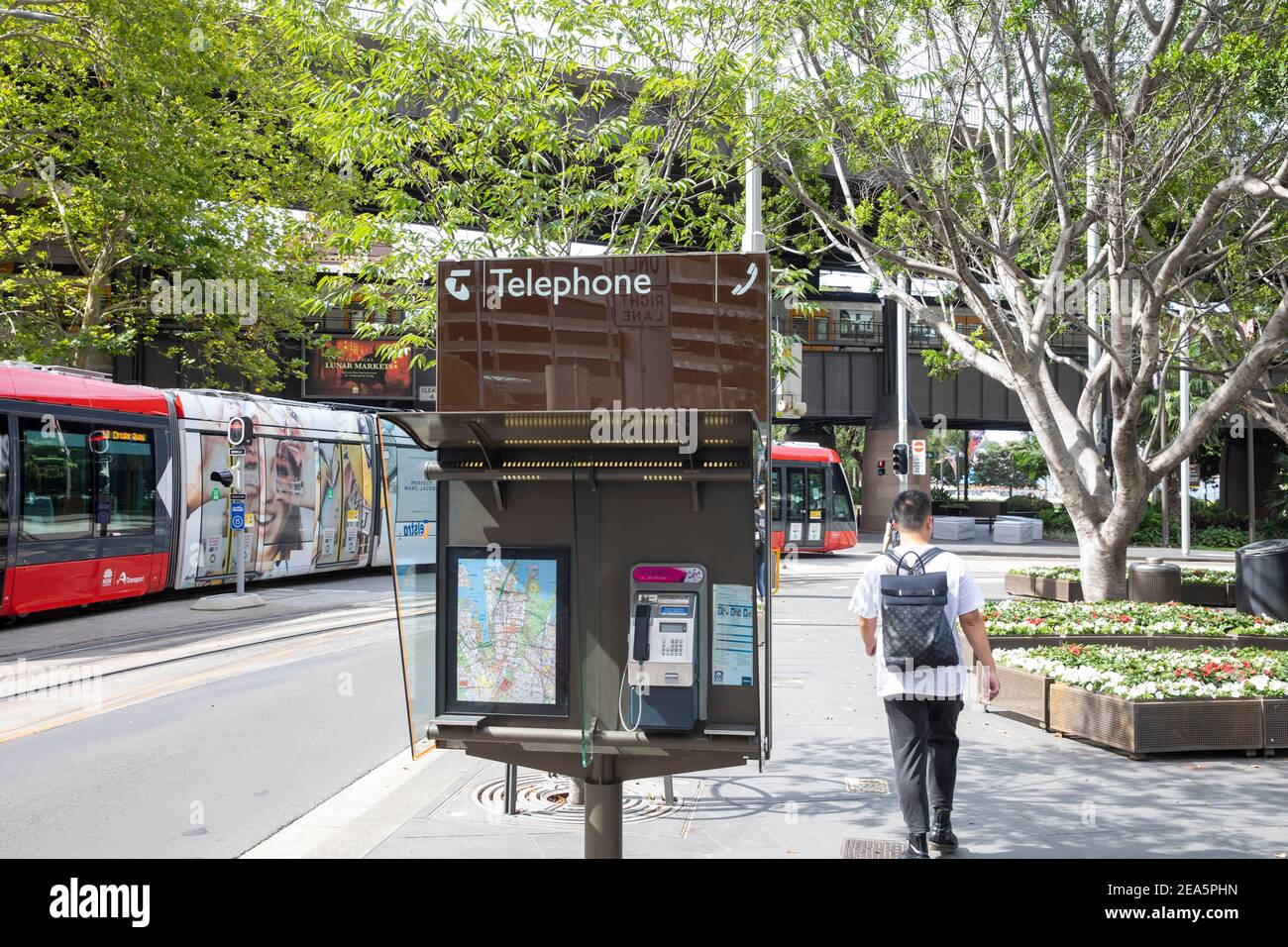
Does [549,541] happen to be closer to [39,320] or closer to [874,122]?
[874,122]

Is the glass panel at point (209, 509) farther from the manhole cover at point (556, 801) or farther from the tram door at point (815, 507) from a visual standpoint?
the tram door at point (815, 507)

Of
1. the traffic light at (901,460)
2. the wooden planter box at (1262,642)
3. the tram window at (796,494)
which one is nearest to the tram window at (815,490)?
the tram window at (796,494)

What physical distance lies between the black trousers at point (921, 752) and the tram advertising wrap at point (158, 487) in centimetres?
639

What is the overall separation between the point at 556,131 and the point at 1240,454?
49231 millimetres

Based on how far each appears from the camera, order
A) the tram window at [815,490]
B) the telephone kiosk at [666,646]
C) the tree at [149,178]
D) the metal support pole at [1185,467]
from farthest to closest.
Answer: the metal support pole at [1185,467] → the tram window at [815,490] → the tree at [149,178] → the telephone kiosk at [666,646]

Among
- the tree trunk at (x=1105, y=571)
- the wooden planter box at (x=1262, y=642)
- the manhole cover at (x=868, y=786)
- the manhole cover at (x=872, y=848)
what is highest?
the tree trunk at (x=1105, y=571)

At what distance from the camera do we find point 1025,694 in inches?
326

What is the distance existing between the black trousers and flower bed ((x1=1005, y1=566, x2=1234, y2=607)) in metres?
13.5

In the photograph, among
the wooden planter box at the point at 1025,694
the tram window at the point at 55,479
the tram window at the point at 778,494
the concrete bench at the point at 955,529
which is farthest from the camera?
the concrete bench at the point at 955,529

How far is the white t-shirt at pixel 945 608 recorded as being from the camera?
16.3ft

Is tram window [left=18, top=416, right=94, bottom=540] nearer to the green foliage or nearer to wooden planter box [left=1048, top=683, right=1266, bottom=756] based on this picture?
wooden planter box [left=1048, top=683, right=1266, bottom=756]

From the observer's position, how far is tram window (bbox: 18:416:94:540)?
43.2 ft

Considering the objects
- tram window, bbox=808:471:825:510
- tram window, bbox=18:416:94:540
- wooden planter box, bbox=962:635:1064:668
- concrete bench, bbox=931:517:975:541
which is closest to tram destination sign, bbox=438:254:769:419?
wooden planter box, bbox=962:635:1064:668
